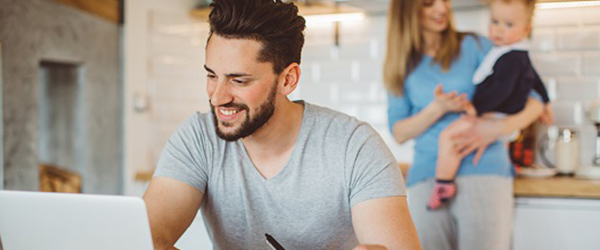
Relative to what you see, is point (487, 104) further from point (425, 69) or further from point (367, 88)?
point (367, 88)

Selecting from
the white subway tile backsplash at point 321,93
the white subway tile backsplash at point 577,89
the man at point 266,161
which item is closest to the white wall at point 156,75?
the white subway tile backsplash at point 321,93

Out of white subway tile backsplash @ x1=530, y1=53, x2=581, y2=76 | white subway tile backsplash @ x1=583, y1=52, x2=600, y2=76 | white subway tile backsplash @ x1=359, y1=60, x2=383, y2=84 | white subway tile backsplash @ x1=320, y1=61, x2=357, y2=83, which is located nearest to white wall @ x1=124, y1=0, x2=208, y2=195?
white subway tile backsplash @ x1=320, y1=61, x2=357, y2=83

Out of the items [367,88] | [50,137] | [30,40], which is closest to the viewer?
[30,40]

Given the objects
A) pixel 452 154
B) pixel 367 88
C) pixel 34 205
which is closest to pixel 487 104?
pixel 452 154

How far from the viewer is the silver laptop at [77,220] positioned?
98cm

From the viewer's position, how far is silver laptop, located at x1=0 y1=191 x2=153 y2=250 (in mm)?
983

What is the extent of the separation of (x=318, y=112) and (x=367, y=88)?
1.89m

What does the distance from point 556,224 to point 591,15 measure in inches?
41.4

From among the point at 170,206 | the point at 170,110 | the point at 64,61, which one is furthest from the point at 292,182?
the point at 170,110

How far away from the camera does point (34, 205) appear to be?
1.01 meters

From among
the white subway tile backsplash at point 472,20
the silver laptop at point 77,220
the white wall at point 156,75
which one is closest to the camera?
the silver laptop at point 77,220

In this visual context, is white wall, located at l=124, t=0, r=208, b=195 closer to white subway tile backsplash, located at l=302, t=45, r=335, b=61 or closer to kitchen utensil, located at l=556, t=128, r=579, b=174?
white subway tile backsplash, located at l=302, t=45, r=335, b=61

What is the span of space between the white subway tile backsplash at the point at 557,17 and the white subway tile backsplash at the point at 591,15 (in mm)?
23

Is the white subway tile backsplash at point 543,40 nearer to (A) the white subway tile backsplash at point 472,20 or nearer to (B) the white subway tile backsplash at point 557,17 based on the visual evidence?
(B) the white subway tile backsplash at point 557,17
